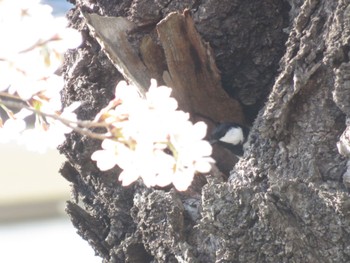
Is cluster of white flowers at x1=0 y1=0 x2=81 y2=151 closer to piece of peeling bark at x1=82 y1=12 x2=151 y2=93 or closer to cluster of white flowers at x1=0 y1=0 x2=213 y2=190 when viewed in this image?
cluster of white flowers at x1=0 y1=0 x2=213 y2=190

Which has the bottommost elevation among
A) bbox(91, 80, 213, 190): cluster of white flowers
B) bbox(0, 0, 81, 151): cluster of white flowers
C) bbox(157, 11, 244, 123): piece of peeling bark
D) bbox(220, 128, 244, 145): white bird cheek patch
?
bbox(91, 80, 213, 190): cluster of white flowers

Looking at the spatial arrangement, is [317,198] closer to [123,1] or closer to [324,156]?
[324,156]

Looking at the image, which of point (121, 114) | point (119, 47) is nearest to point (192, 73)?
point (119, 47)

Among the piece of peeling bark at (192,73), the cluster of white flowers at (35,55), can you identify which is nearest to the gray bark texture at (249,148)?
the piece of peeling bark at (192,73)

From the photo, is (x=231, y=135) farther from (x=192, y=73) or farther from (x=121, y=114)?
(x=121, y=114)

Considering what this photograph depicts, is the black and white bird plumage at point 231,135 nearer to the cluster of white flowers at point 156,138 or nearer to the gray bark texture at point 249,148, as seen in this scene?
the gray bark texture at point 249,148

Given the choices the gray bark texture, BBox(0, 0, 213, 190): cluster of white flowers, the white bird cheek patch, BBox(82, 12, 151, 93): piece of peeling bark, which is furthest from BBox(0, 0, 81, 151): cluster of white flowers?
the white bird cheek patch
